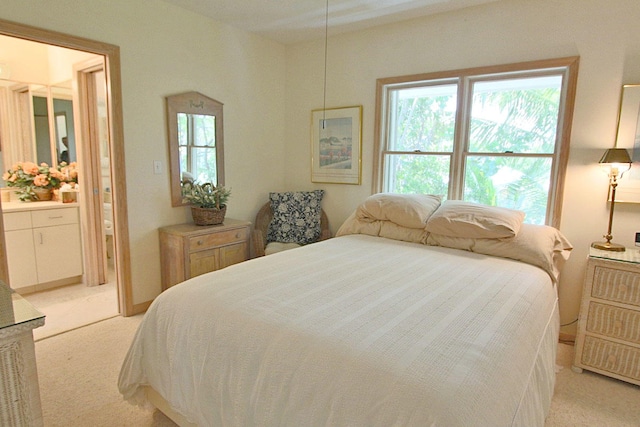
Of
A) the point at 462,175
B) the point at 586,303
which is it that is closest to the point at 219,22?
the point at 462,175

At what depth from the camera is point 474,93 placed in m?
3.09

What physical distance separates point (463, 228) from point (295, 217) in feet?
5.89

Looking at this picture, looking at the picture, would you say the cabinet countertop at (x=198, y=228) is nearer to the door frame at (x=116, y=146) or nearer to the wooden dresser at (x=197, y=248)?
the wooden dresser at (x=197, y=248)

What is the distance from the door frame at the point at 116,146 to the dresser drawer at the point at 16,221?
3.81 ft

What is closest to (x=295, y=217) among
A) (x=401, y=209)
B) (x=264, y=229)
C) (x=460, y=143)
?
(x=264, y=229)

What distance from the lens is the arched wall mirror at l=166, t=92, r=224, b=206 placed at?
320 cm

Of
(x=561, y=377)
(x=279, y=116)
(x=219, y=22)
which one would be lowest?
(x=561, y=377)

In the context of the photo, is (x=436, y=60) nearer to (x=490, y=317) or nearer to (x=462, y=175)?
(x=462, y=175)

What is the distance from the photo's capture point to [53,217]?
3633mm

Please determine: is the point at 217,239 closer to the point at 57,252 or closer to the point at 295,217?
the point at 295,217

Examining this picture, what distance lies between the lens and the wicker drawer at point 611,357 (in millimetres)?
2225

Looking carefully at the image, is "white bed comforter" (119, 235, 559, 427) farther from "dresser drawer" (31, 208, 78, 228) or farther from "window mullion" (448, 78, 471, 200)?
"dresser drawer" (31, 208, 78, 228)

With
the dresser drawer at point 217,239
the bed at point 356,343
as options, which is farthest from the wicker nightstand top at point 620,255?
the dresser drawer at point 217,239

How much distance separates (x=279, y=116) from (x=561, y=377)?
3484 millimetres
